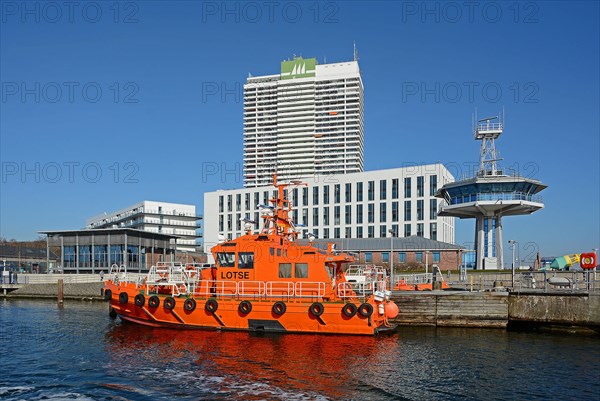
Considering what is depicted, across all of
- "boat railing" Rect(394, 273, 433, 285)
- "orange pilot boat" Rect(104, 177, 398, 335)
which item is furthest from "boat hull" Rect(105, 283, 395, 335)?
"boat railing" Rect(394, 273, 433, 285)

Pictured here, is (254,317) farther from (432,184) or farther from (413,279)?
(432,184)

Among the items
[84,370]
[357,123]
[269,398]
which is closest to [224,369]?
[269,398]

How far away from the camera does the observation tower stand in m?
51.8

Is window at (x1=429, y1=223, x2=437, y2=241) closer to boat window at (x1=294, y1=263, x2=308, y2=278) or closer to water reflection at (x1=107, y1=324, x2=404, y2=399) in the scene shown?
boat window at (x1=294, y1=263, x2=308, y2=278)

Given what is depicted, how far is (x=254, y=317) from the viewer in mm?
23391

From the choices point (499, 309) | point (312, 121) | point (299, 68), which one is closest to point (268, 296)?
point (499, 309)

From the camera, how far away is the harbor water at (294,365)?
1427 centimetres

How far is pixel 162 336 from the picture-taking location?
23.0m

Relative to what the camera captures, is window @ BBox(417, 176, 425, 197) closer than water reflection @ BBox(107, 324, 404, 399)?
No

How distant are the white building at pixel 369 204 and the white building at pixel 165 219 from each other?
1573 centimetres

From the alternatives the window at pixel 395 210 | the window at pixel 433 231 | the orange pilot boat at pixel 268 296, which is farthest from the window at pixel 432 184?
the orange pilot boat at pixel 268 296

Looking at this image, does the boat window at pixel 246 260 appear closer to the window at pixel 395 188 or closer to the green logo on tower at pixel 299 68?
the window at pixel 395 188

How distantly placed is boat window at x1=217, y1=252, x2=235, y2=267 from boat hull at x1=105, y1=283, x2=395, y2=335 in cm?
174

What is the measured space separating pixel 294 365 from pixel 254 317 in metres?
6.43
